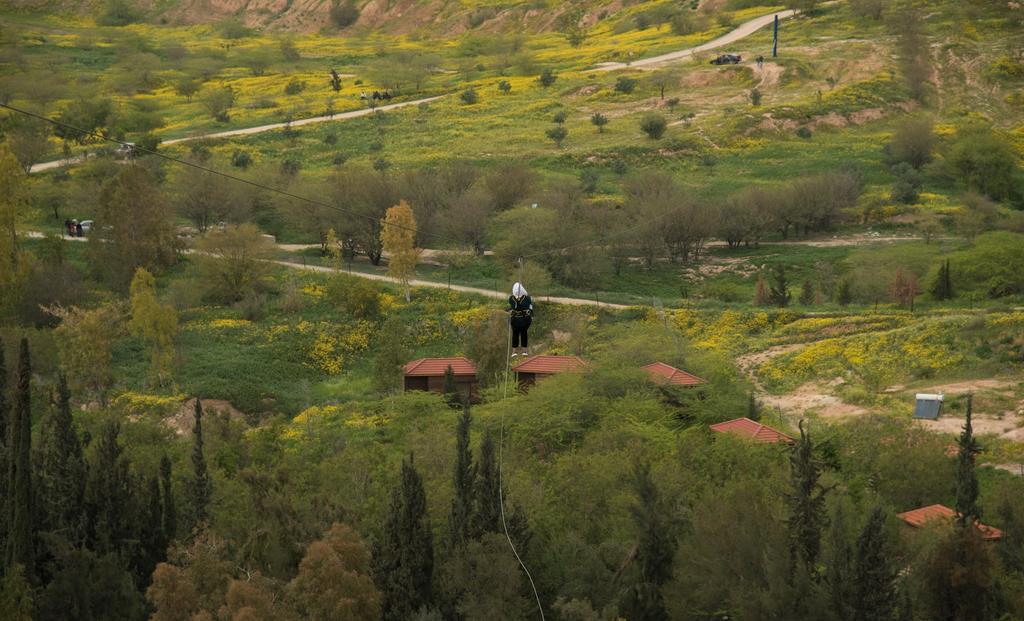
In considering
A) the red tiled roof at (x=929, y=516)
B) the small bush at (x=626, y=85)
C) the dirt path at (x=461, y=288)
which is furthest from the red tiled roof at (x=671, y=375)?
the small bush at (x=626, y=85)

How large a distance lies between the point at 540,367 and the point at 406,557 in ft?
66.7

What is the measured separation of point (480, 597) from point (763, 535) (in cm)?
547

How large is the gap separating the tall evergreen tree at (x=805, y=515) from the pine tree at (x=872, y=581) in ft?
5.06

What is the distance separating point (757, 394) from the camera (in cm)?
4403

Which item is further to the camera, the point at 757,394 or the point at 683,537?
the point at 757,394

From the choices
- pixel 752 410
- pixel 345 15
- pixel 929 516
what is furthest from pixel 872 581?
pixel 345 15

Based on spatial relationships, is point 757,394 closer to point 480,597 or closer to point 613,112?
point 480,597

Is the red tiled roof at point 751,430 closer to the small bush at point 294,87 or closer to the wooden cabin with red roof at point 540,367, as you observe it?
the wooden cabin with red roof at point 540,367

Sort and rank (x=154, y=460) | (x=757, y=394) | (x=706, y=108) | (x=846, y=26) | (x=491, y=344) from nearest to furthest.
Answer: (x=154, y=460) < (x=757, y=394) < (x=491, y=344) < (x=706, y=108) < (x=846, y=26)

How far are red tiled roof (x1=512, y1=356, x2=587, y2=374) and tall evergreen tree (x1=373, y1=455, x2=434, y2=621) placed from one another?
61.5 feet

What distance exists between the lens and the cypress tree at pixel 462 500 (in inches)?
1057

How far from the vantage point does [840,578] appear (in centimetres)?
2300

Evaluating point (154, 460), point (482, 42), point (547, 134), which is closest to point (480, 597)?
point (154, 460)

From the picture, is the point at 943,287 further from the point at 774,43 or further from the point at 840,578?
the point at 774,43
